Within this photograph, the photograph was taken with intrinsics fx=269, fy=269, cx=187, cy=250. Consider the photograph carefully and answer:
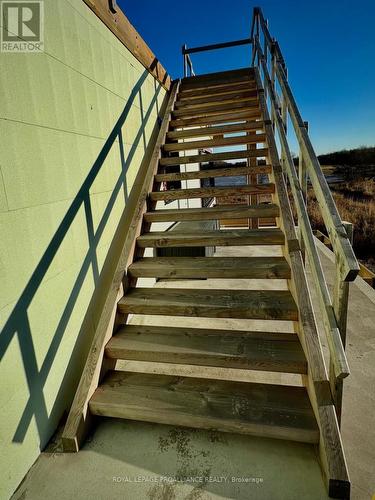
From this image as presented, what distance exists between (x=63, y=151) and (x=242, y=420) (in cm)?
200

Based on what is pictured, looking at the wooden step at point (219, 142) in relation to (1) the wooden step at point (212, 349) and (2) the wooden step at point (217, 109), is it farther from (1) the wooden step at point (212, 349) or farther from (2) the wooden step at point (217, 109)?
(1) the wooden step at point (212, 349)

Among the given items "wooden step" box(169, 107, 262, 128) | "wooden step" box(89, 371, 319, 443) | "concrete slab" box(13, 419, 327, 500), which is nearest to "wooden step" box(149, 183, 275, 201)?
"wooden step" box(169, 107, 262, 128)

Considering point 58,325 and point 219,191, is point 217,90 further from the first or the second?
point 58,325

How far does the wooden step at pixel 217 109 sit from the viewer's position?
12.2 ft

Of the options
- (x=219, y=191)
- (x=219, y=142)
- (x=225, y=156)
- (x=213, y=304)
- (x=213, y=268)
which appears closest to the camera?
(x=213, y=304)

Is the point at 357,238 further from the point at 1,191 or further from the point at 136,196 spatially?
the point at 1,191

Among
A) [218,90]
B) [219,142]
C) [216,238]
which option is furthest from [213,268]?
[218,90]

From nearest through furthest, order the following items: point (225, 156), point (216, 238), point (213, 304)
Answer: point (213, 304) < point (216, 238) < point (225, 156)

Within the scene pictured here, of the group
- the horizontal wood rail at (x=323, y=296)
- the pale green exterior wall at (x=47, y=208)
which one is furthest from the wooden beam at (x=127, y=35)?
the horizontal wood rail at (x=323, y=296)

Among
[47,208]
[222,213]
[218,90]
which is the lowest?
[222,213]

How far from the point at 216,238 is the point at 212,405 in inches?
50.3

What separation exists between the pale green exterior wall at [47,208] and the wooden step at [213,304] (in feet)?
1.44

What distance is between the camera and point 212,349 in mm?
1807

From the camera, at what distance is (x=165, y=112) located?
159 inches
